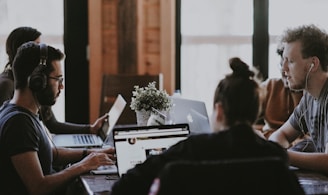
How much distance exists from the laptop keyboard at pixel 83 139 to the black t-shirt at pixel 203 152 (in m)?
1.54

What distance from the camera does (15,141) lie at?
216 centimetres

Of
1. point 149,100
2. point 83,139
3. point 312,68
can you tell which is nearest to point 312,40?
point 312,68

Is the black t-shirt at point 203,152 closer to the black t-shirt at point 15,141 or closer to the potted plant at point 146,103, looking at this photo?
the black t-shirt at point 15,141

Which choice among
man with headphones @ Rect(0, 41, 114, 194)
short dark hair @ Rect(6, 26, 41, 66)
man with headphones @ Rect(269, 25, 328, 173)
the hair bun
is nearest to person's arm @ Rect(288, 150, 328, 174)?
man with headphones @ Rect(269, 25, 328, 173)

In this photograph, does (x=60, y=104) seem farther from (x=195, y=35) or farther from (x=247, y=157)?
(x=247, y=157)

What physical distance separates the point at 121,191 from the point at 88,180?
22.5 inches

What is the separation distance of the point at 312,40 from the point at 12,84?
1643mm

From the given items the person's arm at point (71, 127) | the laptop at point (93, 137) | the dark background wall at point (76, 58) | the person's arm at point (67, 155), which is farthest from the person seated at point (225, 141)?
the dark background wall at point (76, 58)

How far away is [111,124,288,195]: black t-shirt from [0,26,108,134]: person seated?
1596mm

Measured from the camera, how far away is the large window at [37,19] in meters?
4.55

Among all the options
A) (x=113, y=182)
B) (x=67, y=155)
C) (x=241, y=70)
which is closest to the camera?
(x=241, y=70)

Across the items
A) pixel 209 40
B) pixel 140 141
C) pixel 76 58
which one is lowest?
pixel 140 141

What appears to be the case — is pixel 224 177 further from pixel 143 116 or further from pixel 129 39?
pixel 129 39

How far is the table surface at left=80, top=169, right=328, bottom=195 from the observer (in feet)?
6.54
